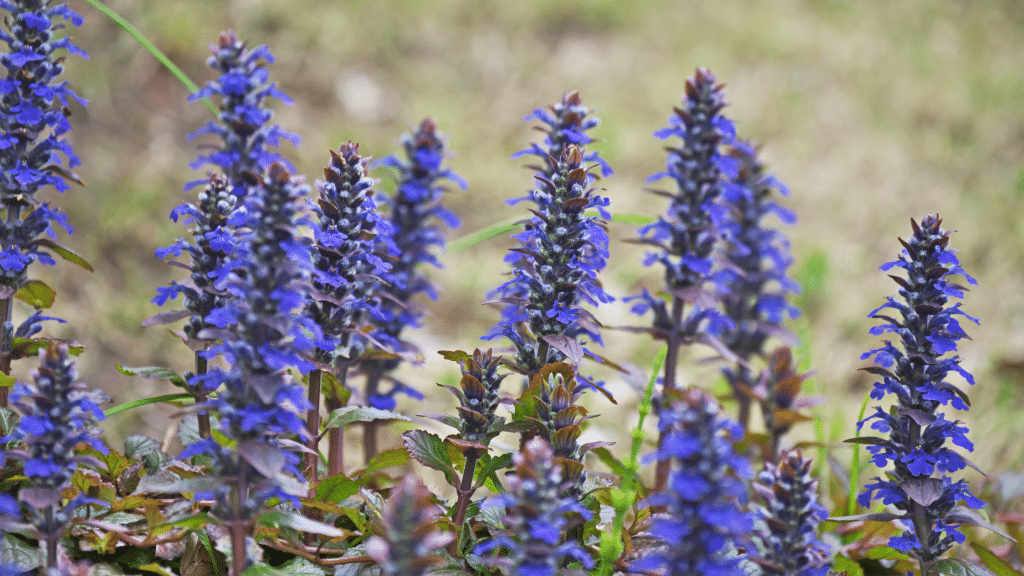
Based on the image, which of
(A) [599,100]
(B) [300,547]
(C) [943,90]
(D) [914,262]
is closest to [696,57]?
(A) [599,100]

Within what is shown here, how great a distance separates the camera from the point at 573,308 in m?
3.00

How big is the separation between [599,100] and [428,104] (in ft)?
6.36

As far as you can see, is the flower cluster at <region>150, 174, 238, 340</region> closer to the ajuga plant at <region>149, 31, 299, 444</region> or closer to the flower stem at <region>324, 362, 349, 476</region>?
the ajuga plant at <region>149, 31, 299, 444</region>

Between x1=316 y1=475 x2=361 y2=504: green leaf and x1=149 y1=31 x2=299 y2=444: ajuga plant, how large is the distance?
0.60 meters

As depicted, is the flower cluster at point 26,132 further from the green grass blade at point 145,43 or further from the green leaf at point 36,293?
the green grass blade at point 145,43

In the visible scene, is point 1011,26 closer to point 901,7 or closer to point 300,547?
point 901,7

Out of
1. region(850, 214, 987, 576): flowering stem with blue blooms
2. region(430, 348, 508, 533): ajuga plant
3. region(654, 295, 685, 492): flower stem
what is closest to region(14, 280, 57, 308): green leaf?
region(430, 348, 508, 533): ajuga plant

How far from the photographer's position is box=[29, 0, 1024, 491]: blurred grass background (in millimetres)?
6227

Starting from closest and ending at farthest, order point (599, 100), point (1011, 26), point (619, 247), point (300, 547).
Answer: point (300, 547)
point (619, 247)
point (599, 100)
point (1011, 26)

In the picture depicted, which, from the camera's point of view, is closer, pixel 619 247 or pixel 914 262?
pixel 914 262

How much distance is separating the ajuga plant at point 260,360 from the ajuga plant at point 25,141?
1.17 metres

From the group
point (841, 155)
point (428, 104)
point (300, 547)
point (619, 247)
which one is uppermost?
point (428, 104)

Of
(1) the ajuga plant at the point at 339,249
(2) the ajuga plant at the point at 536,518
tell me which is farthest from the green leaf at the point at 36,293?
(2) the ajuga plant at the point at 536,518

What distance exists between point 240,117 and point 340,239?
2.88 feet
